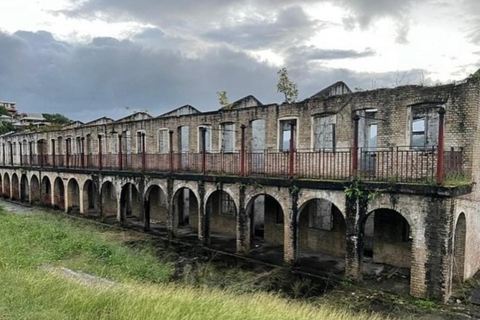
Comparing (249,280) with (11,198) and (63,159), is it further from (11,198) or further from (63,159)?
(11,198)

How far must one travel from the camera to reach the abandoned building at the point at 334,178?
9852 mm

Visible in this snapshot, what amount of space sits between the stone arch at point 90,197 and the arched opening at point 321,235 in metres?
13.0

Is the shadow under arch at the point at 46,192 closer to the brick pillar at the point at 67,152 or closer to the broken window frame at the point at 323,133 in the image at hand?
the brick pillar at the point at 67,152

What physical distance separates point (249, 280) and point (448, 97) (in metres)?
7.99

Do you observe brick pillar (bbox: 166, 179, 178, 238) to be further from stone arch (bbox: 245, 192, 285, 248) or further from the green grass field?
the green grass field

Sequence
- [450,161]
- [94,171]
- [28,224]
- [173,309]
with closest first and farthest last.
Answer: [173,309], [450,161], [28,224], [94,171]

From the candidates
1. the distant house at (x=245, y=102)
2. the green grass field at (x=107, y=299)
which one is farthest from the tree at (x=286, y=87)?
the green grass field at (x=107, y=299)

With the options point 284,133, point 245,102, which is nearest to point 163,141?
point 245,102

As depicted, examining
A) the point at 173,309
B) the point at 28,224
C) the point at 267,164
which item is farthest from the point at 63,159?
the point at 173,309

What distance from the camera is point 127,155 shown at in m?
20.3

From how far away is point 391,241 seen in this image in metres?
12.8

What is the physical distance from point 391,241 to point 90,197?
2127 cm

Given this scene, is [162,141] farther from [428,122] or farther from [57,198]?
[428,122]

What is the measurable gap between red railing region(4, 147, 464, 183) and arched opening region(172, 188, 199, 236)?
187cm
